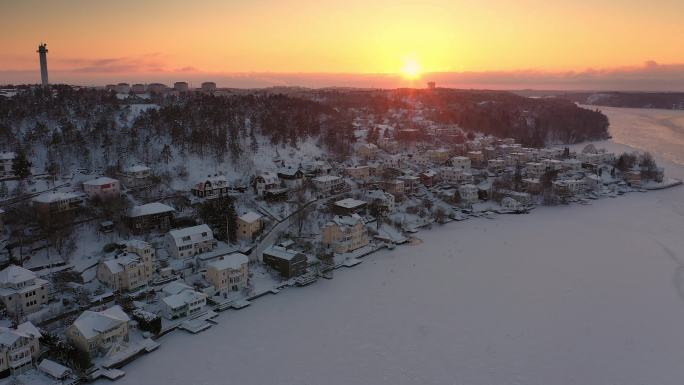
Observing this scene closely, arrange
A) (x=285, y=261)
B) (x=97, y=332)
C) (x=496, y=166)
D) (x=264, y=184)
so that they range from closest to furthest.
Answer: (x=97, y=332) → (x=285, y=261) → (x=264, y=184) → (x=496, y=166)

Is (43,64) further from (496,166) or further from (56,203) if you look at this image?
(496,166)

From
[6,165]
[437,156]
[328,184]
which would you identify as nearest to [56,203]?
[6,165]

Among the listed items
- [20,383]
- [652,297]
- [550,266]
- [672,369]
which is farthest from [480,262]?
[20,383]

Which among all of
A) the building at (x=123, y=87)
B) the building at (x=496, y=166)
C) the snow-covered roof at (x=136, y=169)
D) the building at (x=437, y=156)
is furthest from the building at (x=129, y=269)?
the building at (x=123, y=87)

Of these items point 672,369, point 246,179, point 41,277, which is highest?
point 246,179

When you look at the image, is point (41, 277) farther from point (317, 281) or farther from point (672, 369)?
point (672, 369)

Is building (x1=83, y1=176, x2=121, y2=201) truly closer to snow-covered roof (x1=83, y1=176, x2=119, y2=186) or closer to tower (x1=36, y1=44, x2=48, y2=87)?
snow-covered roof (x1=83, y1=176, x2=119, y2=186)
